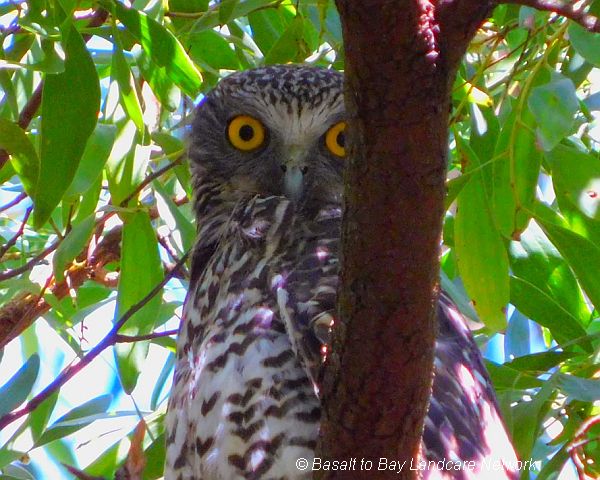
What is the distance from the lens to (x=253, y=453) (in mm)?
1813

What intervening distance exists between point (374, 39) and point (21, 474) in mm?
1626

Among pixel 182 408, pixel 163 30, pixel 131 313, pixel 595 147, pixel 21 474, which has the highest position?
pixel 163 30

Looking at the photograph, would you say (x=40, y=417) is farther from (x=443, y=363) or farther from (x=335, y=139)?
(x=443, y=363)

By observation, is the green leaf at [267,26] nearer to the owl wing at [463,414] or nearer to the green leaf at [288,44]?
the green leaf at [288,44]

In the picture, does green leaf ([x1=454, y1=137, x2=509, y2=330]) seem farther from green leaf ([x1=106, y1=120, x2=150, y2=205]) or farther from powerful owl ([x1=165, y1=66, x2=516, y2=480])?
green leaf ([x1=106, y1=120, x2=150, y2=205])

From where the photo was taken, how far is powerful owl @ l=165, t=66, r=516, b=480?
5.89 feet

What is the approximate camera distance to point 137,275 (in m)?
2.31

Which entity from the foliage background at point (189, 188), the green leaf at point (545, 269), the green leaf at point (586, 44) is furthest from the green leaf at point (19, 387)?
the green leaf at point (586, 44)

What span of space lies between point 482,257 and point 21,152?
91 centimetres

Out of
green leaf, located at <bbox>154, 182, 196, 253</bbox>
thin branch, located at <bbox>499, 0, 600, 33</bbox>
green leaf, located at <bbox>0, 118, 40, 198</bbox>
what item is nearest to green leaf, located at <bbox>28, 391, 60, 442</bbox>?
green leaf, located at <bbox>154, 182, 196, 253</bbox>

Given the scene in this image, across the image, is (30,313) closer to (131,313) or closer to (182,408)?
(131,313)

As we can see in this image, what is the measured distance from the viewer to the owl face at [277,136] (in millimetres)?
2287

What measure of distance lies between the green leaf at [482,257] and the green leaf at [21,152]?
84 cm

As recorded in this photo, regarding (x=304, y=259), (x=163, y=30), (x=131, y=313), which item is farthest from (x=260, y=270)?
(x=163, y=30)
